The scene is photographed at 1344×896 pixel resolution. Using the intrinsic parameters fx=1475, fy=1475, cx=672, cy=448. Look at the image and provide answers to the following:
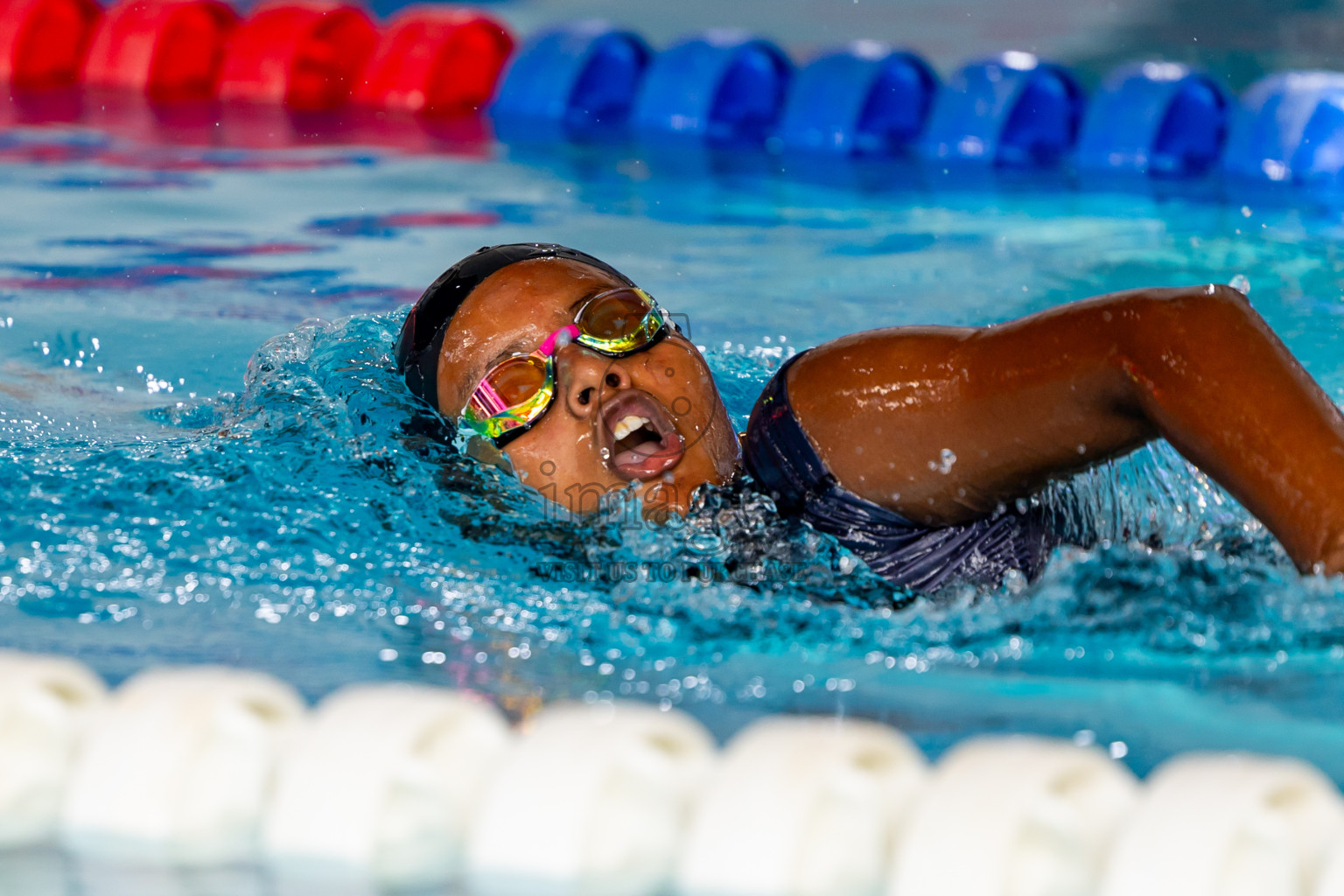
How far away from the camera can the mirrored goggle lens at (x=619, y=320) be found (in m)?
2.32

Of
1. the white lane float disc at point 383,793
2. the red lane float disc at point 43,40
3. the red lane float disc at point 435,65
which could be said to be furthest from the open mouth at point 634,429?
the red lane float disc at point 43,40

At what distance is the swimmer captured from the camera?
5.73ft

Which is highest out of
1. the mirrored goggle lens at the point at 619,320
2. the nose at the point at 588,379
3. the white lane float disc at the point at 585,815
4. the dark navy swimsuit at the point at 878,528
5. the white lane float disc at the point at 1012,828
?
the mirrored goggle lens at the point at 619,320

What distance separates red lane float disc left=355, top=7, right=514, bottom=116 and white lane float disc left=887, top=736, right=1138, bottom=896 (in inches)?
259

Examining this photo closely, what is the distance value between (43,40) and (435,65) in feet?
6.86

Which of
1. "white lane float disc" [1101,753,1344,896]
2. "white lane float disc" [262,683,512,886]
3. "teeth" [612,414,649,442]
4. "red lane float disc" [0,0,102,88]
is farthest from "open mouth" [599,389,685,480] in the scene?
"red lane float disc" [0,0,102,88]

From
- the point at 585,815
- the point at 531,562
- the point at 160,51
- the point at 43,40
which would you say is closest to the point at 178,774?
the point at 585,815

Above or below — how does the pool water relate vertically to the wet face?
below

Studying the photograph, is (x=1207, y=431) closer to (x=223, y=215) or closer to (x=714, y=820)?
(x=714, y=820)

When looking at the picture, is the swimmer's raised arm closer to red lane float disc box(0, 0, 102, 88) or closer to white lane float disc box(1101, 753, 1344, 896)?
white lane float disc box(1101, 753, 1344, 896)

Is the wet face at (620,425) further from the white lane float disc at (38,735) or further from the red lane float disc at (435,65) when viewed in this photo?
the red lane float disc at (435,65)

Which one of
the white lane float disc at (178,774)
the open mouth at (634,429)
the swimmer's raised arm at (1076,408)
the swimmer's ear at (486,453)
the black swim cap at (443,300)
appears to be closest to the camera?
the white lane float disc at (178,774)

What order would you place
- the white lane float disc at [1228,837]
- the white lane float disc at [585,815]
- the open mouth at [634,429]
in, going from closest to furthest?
1. the white lane float disc at [1228,837]
2. the white lane float disc at [585,815]
3. the open mouth at [634,429]

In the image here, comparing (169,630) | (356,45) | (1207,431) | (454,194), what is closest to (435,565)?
(169,630)
